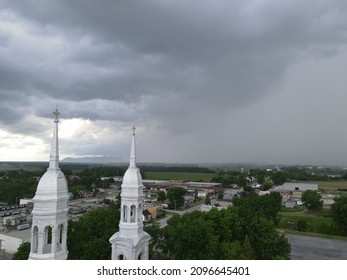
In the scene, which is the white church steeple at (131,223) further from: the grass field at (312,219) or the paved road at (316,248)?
the grass field at (312,219)

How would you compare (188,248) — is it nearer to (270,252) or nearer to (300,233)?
(270,252)

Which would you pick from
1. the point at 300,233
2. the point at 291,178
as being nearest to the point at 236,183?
the point at 291,178

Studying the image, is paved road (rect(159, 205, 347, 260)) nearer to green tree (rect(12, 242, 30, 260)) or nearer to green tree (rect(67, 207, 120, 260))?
green tree (rect(67, 207, 120, 260))

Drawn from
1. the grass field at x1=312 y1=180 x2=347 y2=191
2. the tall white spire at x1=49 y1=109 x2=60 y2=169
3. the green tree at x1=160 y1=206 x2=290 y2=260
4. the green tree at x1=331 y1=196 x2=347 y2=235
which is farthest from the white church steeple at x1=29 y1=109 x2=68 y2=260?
the grass field at x1=312 y1=180 x2=347 y2=191

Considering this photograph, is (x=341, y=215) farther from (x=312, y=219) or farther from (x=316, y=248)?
(x=312, y=219)

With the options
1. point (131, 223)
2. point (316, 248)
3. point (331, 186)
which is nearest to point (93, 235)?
point (131, 223)
